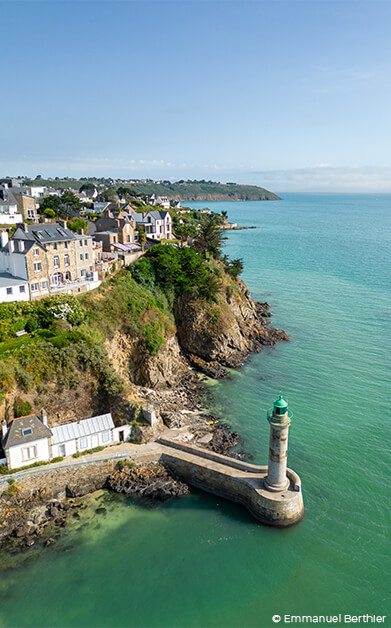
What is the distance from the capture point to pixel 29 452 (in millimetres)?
24562

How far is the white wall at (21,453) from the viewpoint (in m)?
24.0

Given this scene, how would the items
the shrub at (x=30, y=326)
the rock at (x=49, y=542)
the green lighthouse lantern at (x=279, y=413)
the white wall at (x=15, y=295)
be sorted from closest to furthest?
the rock at (x=49, y=542) → the green lighthouse lantern at (x=279, y=413) → the shrub at (x=30, y=326) → the white wall at (x=15, y=295)

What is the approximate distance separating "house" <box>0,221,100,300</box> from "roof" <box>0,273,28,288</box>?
295mm

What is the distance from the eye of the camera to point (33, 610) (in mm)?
18422

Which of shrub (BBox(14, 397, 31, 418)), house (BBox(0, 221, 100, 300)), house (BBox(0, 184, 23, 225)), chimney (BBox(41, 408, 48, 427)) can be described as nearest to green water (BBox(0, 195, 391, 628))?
chimney (BBox(41, 408, 48, 427))

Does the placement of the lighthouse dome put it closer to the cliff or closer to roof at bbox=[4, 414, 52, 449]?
the cliff

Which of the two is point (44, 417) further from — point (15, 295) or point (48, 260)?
point (48, 260)

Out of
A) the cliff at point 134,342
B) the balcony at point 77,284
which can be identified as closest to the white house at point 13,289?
the cliff at point 134,342

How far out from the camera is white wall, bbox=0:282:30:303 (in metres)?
34.0

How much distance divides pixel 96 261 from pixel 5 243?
10739 millimetres

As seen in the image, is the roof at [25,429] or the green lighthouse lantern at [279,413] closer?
the green lighthouse lantern at [279,413]

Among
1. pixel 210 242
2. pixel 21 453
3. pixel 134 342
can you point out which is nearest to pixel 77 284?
pixel 134 342

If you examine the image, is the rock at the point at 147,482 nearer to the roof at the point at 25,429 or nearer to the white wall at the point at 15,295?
the roof at the point at 25,429

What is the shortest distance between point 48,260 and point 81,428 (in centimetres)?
1821
